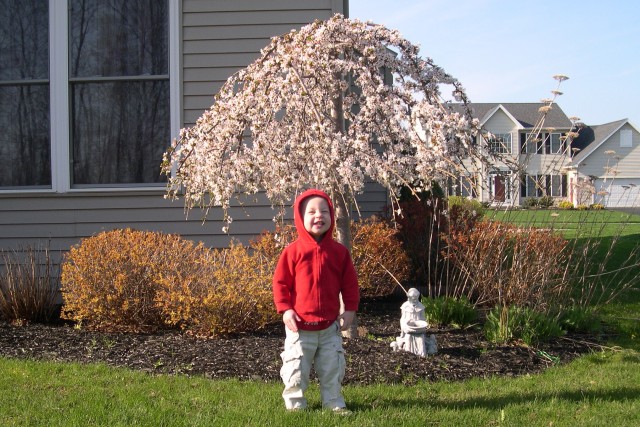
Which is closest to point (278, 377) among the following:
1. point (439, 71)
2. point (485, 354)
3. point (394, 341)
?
point (394, 341)

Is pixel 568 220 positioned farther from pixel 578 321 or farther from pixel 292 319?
pixel 292 319

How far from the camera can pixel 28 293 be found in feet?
22.5

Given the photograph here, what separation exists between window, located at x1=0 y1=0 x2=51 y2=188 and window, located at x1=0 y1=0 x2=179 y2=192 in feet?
0.04

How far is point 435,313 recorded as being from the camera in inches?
256

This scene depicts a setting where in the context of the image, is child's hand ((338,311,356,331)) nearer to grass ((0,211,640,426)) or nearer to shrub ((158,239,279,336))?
grass ((0,211,640,426))

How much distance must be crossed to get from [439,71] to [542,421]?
268 centimetres

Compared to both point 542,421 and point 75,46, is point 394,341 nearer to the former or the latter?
point 542,421

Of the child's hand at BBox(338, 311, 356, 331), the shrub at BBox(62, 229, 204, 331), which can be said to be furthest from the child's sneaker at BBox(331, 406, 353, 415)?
the shrub at BBox(62, 229, 204, 331)

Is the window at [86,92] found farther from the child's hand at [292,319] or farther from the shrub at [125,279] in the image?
the child's hand at [292,319]

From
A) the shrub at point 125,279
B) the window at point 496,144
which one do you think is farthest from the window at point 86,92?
the window at point 496,144

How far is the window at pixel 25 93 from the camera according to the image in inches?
307

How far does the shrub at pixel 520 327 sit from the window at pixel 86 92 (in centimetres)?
401

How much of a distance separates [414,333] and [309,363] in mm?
1371

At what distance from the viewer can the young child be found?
4094 mm
